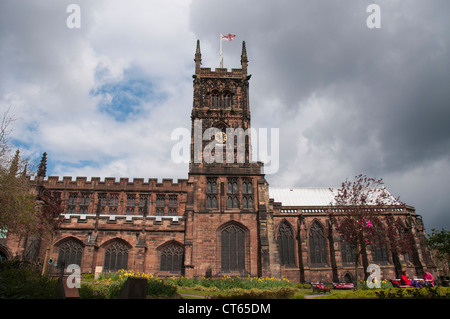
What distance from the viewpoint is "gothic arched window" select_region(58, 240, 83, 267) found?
27.4m

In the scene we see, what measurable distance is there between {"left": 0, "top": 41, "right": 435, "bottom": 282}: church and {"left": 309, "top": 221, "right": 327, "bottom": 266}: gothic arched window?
11cm

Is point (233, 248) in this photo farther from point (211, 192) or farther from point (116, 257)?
point (116, 257)

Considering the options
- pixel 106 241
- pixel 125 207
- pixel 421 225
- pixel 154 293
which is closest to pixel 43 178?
pixel 125 207

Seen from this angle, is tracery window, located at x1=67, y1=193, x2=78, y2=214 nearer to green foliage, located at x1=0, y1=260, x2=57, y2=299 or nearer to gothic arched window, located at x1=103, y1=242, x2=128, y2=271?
gothic arched window, located at x1=103, y1=242, x2=128, y2=271

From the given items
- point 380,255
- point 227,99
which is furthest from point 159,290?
point 380,255

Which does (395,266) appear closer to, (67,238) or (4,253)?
(67,238)

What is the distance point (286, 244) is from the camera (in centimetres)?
3441

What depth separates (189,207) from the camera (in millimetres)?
28969

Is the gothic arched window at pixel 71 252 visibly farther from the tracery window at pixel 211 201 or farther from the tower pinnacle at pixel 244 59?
the tower pinnacle at pixel 244 59

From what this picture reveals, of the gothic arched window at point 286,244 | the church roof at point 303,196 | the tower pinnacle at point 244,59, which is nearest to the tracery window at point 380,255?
the church roof at point 303,196

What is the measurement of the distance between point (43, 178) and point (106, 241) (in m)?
13.3

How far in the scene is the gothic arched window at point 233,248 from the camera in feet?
92.0

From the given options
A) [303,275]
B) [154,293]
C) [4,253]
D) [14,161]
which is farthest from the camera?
[303,275]

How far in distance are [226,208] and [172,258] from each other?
679 cm
